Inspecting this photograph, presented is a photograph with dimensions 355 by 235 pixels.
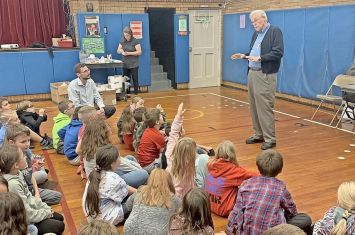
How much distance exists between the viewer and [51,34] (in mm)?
8922

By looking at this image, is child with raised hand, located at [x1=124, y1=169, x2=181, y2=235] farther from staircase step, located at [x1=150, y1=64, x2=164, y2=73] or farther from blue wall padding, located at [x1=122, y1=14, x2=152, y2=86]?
staircase step, located at [x1=150, y1=64, x2=164, y2=73]

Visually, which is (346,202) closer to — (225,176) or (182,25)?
(225,176)

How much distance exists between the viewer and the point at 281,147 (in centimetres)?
492

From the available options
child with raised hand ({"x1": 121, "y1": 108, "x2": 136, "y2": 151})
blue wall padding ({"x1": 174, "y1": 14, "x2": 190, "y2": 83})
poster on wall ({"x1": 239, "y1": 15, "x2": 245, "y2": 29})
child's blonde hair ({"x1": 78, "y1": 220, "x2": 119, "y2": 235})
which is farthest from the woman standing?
child's blonde hair ({"x1": 78, "y1": 220, "x2": 119, "y2": 235})

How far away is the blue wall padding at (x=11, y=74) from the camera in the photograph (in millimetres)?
8039

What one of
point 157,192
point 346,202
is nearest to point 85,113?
point 157,192

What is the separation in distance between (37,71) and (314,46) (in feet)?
19.2

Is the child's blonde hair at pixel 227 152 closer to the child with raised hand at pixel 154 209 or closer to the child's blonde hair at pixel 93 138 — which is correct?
the child with raised hand at pixel 154 209

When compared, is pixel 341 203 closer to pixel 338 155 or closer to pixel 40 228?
pixel 40 228

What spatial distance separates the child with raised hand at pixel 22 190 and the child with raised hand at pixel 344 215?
72.9 inches

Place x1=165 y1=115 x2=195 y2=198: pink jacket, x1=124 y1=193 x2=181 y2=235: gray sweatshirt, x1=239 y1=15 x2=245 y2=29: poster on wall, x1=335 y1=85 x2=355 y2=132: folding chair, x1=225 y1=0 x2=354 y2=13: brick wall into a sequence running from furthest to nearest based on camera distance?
x1=239 y1=15 x2=245 y2=29: poster on wall < x1=225 y1=0 x2=354 y2=13: brick wall < x1=335 y1=85 x2=355 y2=132: folding chair < x1=165 y1=115 x2=195 y2=198: pink jacket < x1=124 y1=193 x2=181 y2=235: gray sweatshirt

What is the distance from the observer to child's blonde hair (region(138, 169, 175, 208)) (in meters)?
2.28

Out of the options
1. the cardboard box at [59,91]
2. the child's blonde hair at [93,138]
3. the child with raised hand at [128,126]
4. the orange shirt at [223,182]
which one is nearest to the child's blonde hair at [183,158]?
the orange shirt at [223,182]

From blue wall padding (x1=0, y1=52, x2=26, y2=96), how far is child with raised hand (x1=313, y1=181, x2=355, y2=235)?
7.53 metres
